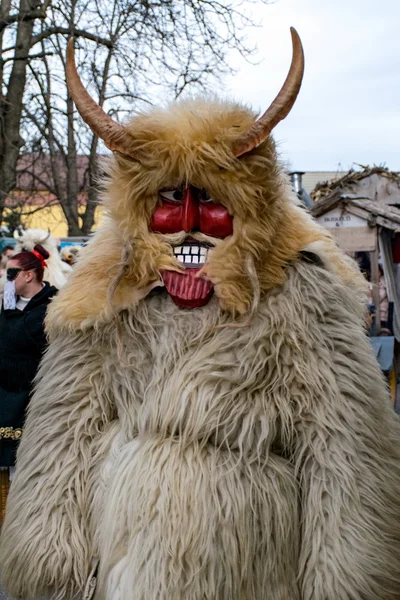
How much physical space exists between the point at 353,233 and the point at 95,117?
5.13 m

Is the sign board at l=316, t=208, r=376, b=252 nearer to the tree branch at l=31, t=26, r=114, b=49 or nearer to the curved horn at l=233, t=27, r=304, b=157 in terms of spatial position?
the curved horn at l=233, t=27, r=304, b=157

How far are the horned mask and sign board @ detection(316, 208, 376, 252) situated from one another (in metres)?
4.74

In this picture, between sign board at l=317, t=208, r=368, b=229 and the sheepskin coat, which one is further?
sign board at l=317, t=208, r=368, b=229

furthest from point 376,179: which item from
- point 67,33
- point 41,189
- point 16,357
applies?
point 41,189

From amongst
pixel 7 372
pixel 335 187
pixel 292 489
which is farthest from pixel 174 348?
pixel 335 187

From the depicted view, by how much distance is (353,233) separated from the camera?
7.27 m

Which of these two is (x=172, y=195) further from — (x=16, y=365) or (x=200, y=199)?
(x=16, y=365)

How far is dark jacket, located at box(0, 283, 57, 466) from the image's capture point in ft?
14.1

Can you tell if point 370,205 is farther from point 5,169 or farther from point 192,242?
point 5,169

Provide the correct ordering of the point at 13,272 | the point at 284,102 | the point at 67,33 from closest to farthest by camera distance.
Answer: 1. the point at 284,102
2. the point at 13,272
3. the point at 67,33

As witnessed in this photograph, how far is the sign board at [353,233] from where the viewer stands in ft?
23.6

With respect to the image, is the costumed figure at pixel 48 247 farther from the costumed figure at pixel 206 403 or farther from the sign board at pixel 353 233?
the costumed figure at pixel 206 403

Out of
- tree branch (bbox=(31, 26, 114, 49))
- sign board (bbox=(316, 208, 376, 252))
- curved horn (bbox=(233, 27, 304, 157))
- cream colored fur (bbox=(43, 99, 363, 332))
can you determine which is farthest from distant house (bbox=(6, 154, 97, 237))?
curved horn (bbox=(233, 27, 304, 157))

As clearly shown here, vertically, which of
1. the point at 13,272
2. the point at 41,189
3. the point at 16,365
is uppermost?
the point at 41,189
